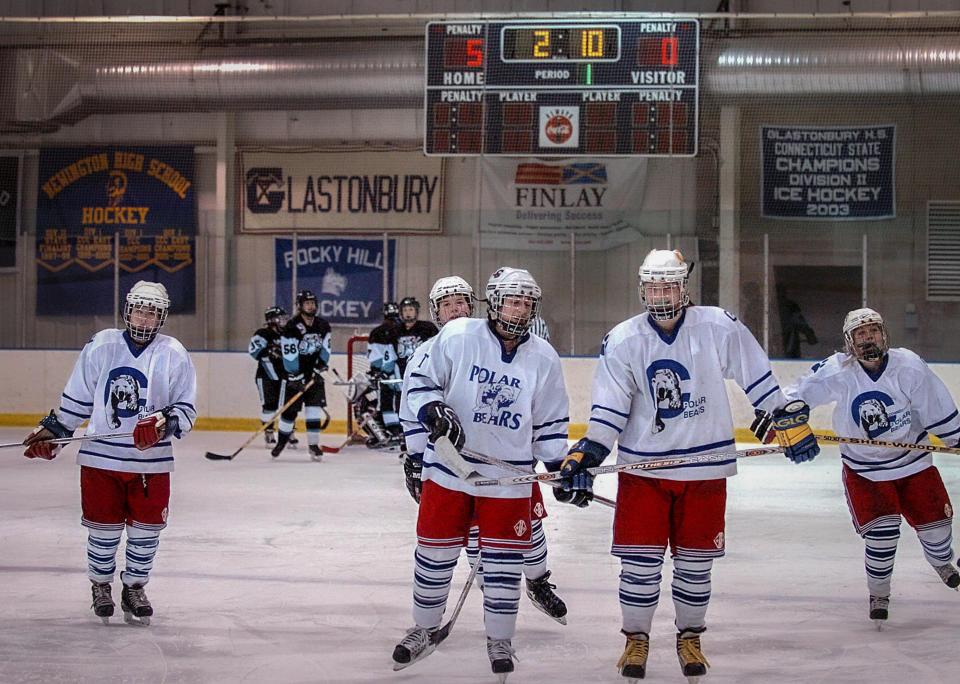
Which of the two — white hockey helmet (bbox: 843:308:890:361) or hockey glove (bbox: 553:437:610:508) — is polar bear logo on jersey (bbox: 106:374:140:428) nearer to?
hockey glove (bbox: 553:437:610:508)

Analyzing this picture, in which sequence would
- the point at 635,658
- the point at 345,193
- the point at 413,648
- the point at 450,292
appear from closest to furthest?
the point at 635,658 < the point at 413,648 < the point at 450,292 < the point at 345,193

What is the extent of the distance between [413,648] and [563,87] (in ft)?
23.2

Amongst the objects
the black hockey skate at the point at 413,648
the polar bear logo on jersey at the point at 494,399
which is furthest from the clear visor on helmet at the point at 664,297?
the black hockey skate at the point at 413,648

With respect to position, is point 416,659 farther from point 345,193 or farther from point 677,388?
point 345,193

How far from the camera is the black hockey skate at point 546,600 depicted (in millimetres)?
3559

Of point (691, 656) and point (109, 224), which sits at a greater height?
point (109, 224)

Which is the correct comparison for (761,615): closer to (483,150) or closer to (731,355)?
(731,355)

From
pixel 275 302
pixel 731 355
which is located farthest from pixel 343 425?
pixel 731 355

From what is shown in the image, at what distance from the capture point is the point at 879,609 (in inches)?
137

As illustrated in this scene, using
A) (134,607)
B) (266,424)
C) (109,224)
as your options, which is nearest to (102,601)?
(134,607)

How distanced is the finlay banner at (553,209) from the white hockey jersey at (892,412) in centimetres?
753

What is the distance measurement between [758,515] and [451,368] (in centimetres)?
309

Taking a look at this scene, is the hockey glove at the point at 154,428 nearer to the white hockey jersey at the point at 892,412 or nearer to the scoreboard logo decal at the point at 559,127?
the white hockey jersey at the point at 892,412

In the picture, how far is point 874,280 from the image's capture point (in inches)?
422
